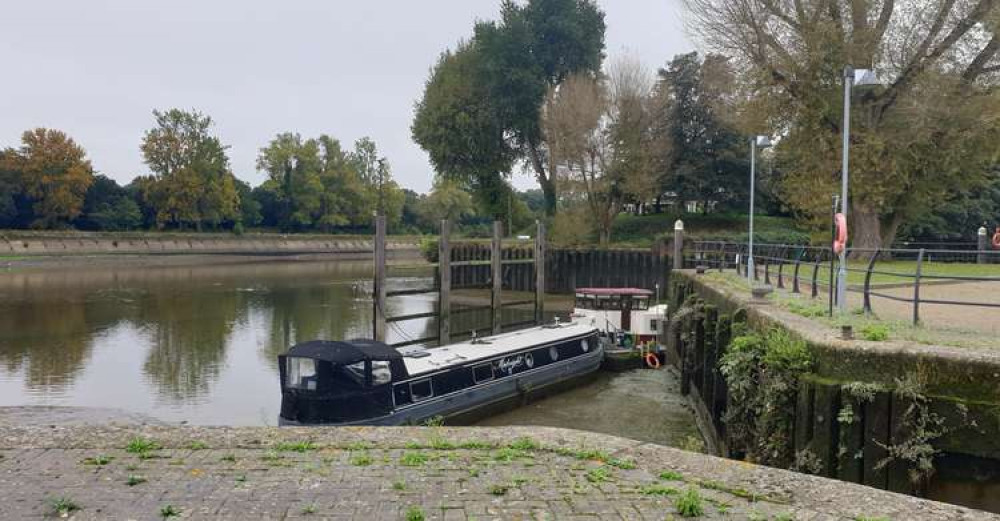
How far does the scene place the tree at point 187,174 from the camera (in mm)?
80688

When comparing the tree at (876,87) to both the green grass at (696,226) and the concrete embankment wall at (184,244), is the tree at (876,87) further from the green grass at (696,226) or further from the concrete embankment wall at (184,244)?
the concrete embankment wall at (184,244)

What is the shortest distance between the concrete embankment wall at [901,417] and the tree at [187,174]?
83.0 m

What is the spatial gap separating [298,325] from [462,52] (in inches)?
1354

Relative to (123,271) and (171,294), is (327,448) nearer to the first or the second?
(171,294)

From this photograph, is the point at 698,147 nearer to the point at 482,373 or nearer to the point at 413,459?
the point at 482,373

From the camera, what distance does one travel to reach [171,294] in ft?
134

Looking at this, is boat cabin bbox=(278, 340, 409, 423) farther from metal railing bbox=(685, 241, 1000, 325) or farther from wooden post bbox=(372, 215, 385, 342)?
metal railing bbox=(685, 241, 1000, 325)

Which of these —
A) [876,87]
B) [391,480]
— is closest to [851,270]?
[391,480]

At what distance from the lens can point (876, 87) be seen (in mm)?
25422

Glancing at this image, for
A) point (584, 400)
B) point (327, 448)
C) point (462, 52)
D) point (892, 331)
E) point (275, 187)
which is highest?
point (462, 52)

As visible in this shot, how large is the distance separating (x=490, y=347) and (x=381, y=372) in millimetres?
4648

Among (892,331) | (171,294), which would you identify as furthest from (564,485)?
(171,294)

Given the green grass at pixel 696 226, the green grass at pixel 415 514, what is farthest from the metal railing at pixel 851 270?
the green grass at pixel 696 226

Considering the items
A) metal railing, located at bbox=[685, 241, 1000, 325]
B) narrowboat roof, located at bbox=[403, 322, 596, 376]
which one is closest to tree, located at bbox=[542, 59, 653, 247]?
metal railing, located at bbox=[685, 241, 1000, 325]
